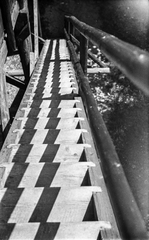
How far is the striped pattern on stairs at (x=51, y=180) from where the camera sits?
1143 millimetres

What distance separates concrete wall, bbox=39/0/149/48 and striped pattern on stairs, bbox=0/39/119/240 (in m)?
7.53

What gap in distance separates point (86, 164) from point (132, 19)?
8.69 m

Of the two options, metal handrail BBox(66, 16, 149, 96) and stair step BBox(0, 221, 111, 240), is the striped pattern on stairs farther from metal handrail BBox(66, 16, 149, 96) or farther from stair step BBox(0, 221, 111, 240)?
metal handrail BBox(66, 16, 149, 96)

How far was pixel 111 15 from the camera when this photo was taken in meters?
9.11

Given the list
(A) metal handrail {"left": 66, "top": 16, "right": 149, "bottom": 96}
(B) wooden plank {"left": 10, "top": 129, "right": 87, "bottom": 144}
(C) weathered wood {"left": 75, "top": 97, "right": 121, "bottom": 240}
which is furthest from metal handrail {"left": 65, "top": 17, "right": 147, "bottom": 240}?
(B) wooden plank {"left": 10, "top": 129, "right": 87, "bottom": 144}

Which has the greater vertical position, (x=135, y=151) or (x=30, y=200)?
(x=30, y=200)

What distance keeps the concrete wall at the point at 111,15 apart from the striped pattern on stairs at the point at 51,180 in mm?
7528

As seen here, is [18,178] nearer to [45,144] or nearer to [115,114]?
[45,144]

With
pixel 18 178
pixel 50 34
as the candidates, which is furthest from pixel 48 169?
pixel 50 34

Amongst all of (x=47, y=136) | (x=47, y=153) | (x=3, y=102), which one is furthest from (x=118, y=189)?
(x=3, y=102)

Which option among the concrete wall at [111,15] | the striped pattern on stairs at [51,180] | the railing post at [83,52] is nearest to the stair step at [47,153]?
the striped pattern on stairs at [51,180]

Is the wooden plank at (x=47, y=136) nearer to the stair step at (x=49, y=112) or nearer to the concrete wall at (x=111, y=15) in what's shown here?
the stair step at (x=49, y=112)

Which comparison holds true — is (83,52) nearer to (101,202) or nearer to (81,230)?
(101,202)

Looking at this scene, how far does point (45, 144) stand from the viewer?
5.83 feet
